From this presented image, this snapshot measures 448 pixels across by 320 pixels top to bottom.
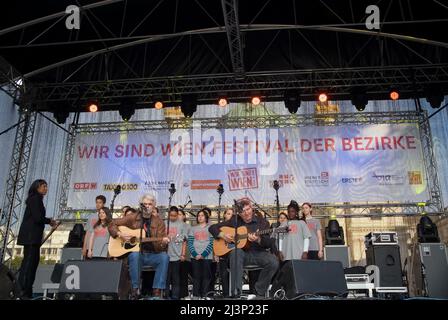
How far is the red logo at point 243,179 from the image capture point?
35.2ft

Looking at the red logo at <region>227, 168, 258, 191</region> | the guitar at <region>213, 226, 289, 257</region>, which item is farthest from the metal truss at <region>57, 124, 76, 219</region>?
the guitar at <region>213, 226, 289, 257</region>

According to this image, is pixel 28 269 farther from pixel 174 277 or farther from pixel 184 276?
pixel 184 276

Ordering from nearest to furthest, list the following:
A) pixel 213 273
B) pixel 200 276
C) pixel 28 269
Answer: pixel 28 269
pixel 200 276
pixel 213 273

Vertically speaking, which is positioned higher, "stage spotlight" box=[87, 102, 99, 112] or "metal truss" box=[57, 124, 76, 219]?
"stage spotlight" box=[87, 102, 99, 112]

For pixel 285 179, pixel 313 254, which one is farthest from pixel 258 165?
pixel 313 254

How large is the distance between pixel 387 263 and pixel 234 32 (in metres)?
5.98

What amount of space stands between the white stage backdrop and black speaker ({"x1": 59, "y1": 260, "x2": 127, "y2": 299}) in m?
5.92

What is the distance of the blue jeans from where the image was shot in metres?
5.88

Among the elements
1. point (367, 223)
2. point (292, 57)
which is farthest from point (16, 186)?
point (367, 223)

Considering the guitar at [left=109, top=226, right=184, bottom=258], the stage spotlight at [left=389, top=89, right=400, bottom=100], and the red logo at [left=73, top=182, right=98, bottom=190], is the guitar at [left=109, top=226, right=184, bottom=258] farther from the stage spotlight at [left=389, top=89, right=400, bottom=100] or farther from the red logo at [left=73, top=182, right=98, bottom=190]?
the stage spotlight at [left=389, top=89, right=400, bottom=100]

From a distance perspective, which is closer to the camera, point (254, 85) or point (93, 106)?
point (254, 85)

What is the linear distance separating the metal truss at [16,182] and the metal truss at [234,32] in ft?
18.0

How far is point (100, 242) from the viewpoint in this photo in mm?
7086

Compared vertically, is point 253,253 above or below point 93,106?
below
